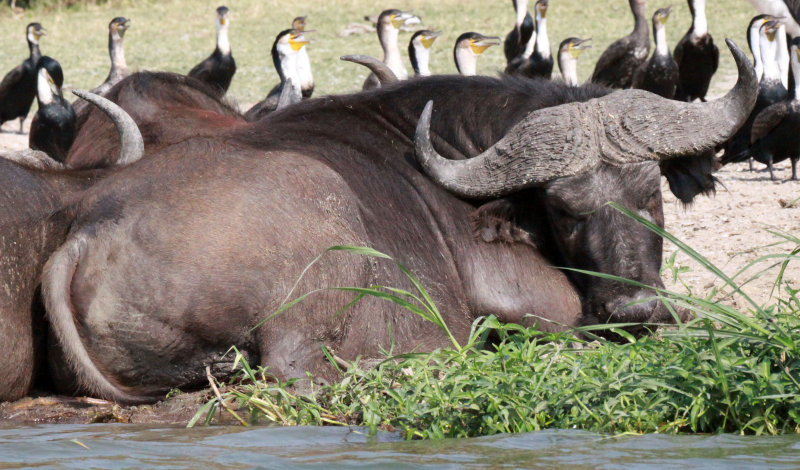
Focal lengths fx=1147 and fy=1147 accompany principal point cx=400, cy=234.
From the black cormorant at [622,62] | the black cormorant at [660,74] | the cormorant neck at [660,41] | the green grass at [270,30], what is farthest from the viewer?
the green grass at [270,30]

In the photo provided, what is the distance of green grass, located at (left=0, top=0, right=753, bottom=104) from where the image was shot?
21.1 metres

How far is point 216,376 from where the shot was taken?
3.92m

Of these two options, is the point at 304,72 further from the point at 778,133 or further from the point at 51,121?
the point at 778,133

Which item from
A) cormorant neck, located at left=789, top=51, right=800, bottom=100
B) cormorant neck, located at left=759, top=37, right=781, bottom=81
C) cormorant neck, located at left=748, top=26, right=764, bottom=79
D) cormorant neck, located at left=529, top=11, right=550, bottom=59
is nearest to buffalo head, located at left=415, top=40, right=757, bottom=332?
cormorant neck, located at left=789, top=51, right=800, bottom=100

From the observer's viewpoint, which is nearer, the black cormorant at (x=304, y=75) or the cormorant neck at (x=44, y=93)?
the cormorant neck at (x=44, y=93)

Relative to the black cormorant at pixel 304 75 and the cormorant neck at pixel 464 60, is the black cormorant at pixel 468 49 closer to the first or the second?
the cormorant neck at pixel 464 60

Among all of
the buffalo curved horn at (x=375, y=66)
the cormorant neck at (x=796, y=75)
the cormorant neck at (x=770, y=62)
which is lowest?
the buffalo curved horn at (x=375, y=66)

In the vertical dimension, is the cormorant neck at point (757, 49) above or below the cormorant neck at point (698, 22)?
below

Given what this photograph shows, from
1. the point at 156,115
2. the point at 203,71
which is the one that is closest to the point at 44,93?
the point at 203,71

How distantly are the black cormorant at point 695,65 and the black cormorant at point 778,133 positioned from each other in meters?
4.71

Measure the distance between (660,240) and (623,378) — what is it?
1.36 m

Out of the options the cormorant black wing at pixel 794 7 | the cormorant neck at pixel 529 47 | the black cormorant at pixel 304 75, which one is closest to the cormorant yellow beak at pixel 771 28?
the cormorant black wing at pixel 794 7

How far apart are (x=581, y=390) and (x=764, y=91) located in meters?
10.4

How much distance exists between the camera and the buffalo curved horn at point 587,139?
4.55 metres
